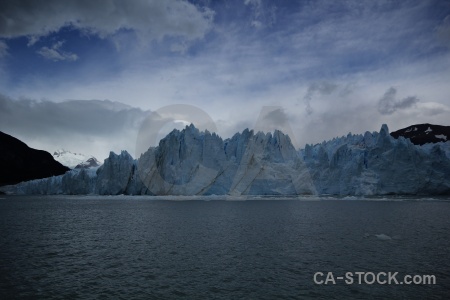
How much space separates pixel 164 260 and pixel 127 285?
3.83 meters

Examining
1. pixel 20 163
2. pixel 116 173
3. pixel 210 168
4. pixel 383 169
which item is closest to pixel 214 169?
pixel 210 168

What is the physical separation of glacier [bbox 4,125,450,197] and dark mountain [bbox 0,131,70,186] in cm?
8818

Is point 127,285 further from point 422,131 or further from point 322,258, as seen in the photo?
point 422,131

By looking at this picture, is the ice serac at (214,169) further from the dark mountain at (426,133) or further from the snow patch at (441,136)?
the snow patch at (441,136)

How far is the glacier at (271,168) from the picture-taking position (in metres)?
63.2

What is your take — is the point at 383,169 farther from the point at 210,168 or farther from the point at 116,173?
the point at 116,173

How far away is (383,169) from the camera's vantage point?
6438 centimetres

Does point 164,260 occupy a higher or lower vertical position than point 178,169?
lower

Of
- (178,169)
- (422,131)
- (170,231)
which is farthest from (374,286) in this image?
(422,131)

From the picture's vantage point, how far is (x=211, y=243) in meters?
19.8

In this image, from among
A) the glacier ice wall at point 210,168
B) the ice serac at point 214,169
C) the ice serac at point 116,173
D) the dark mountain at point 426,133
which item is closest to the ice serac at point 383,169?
the glacier ice wall at point 210,168

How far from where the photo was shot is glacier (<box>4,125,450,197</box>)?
63250mm

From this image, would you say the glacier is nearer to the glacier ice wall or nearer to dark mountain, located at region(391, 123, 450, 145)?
the glacier ice wall

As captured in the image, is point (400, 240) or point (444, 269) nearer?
point (444, 269)
